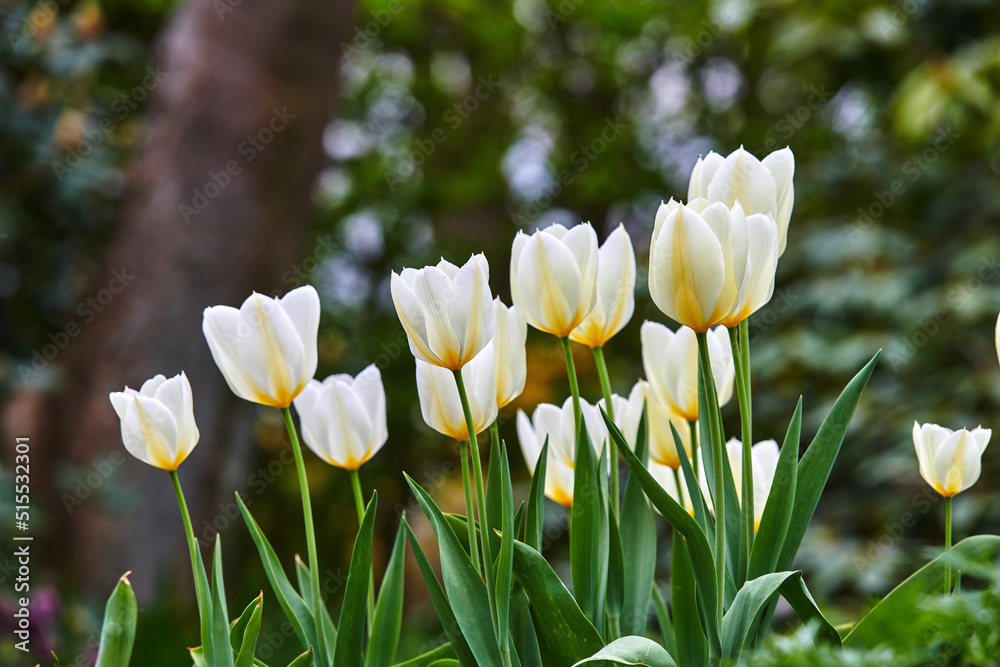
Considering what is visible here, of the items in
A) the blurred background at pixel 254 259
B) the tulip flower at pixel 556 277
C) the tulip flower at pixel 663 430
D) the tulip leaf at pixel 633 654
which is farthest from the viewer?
the blurred background at pixel 254 259

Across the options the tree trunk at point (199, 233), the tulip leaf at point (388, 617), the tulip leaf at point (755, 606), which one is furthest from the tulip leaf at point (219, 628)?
the tree trunk at point (199, 233)

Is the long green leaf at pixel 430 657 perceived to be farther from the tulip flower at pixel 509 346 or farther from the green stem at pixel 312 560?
the tulip flower at pixel 509 346

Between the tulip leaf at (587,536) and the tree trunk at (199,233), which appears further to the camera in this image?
the tree trunk at (199,233)

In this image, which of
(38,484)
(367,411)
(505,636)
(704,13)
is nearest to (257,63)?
(38,484)

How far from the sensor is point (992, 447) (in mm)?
2369

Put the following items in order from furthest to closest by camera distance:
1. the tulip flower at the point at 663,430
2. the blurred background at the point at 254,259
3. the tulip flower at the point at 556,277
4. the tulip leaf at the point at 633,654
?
1. the blurred background at the point at 254,259
2. the tulip flower at the point at 663,430
3. the tulip flower at the point at 556,277
4. the tulip leaf at the point at 633,654

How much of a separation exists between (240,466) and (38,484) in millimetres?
768

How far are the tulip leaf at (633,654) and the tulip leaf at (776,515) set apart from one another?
9cm

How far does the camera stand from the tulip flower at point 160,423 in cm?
60

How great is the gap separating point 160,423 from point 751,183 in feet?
1.42

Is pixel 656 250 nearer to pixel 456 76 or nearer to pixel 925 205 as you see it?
pixel 925 205

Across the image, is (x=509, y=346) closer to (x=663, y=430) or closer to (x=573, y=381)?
(x=573, y=381)

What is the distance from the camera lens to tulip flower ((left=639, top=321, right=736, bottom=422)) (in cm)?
65

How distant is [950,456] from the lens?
61cm
